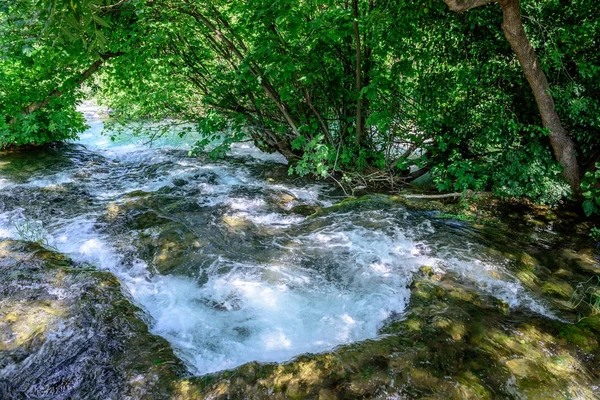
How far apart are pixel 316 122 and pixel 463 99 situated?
2756 millimetres

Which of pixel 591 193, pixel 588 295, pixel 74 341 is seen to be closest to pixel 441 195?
pixel 591 193

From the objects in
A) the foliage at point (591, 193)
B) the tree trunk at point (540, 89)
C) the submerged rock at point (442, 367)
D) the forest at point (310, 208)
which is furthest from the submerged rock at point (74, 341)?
the foliage at point (591, 193)

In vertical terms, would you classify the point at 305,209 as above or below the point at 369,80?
below

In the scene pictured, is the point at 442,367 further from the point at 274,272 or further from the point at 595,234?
the point at 595,234

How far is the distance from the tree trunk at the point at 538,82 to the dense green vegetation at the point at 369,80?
21 millimetres

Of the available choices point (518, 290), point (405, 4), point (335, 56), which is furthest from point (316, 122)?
point (518, 290)

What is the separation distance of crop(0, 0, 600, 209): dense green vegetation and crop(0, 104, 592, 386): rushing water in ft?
4.54

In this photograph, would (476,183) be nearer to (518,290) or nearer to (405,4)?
(518,290)

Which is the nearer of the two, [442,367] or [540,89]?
[442,367]

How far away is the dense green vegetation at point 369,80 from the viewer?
5.75 metres

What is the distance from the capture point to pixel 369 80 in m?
7.11

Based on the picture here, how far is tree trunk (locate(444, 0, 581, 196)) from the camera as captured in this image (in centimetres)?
490

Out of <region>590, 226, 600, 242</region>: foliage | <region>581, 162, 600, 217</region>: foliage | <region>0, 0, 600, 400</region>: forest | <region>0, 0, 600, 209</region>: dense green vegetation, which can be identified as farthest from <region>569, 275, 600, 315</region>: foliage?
<region>0, 0, 600, 209</region>: dense green vegetation

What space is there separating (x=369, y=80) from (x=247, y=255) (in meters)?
4.19
